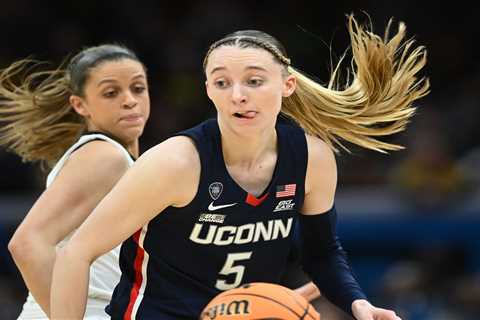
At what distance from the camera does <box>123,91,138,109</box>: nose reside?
5.22 meters

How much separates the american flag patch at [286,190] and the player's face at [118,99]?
122 centimetres

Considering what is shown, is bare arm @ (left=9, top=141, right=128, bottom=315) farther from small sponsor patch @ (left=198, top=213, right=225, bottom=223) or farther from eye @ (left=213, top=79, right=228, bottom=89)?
eye @ (left=213, top=79, right=228, bottom=89)

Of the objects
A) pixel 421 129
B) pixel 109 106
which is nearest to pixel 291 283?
pixel 421 129

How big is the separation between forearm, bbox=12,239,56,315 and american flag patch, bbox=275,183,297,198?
1182 mm

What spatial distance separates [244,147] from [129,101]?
111 centimetres

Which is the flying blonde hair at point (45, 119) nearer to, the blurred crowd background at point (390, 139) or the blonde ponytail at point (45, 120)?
the blonde ponytail at point (45, 120)

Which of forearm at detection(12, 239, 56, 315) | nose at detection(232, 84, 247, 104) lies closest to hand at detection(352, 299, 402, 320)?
nose at detection(232, 84, 247, 104)

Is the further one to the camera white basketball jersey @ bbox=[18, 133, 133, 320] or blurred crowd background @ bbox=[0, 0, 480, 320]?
blurred crowd background @ bbox=[0, 0, 480, 320]

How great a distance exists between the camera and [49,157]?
5887mm

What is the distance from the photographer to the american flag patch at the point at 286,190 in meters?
4.30

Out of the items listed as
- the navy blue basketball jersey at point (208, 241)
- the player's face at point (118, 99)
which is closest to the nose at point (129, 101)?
the player's face at point (118, 99)

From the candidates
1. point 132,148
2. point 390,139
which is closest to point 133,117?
point 132,148

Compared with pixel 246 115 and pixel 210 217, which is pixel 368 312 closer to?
pixel 210 217

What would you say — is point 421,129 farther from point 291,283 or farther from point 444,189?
point 291,283
